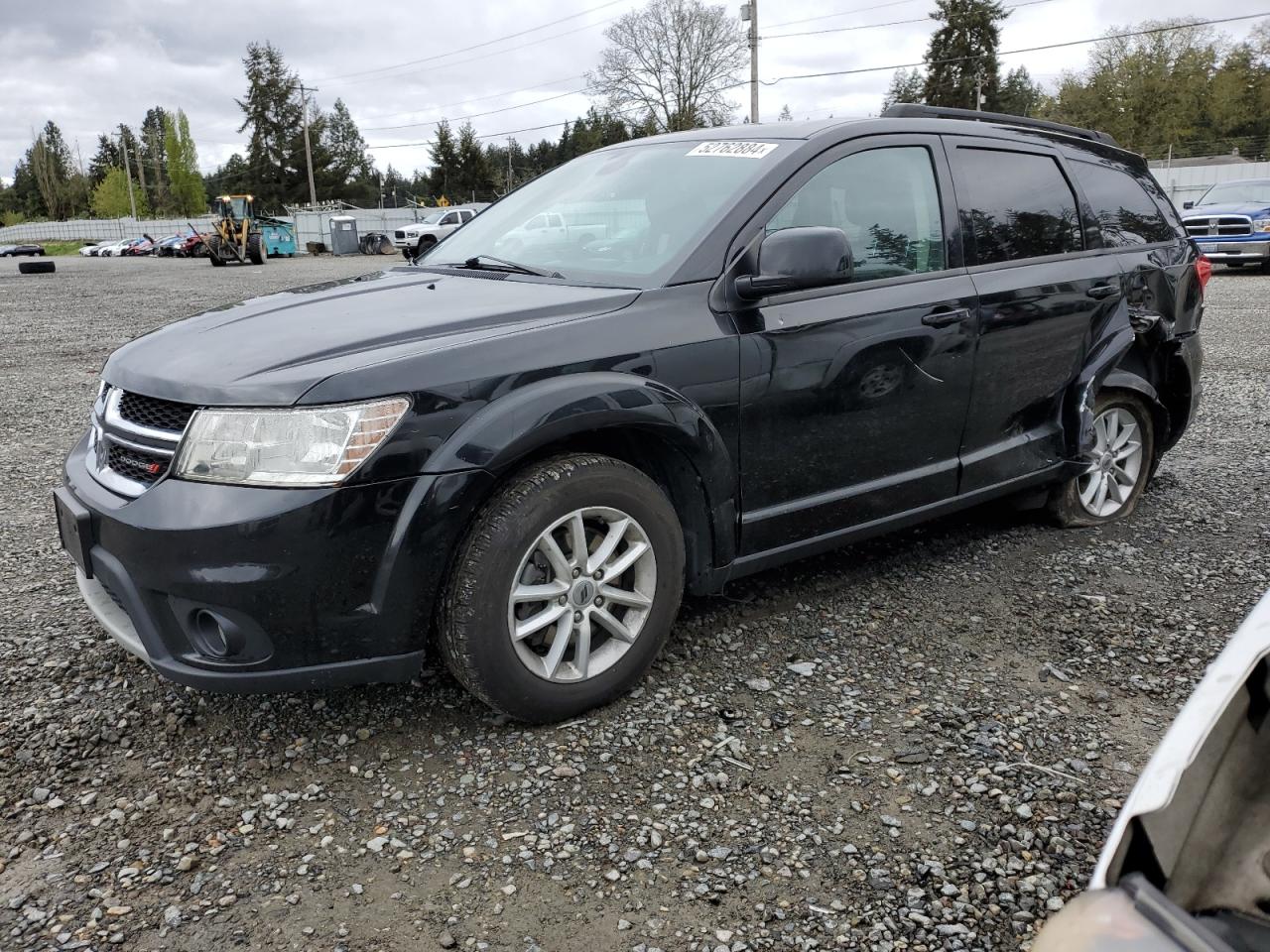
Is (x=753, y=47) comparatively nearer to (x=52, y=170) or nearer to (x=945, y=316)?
(x=945, y=316)

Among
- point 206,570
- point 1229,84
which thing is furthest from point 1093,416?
point 1229,84

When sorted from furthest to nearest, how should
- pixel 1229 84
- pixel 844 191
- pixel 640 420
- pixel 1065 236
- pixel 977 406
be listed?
1. pixel 1229 84
2. pixel 1065 236
3. pixel 977 406
4. pixel 844 191
5. pixel 640 420

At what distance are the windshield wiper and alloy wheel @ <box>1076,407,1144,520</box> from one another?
260cm

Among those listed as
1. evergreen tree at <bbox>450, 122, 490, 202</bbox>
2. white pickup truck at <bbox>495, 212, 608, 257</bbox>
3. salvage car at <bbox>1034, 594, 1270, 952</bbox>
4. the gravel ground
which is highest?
evergreen tree at <bbox>450, 122, 490, 202</bbox>

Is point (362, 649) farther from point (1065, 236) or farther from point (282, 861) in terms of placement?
point (1065, 236)

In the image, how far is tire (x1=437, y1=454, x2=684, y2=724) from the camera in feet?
8.60

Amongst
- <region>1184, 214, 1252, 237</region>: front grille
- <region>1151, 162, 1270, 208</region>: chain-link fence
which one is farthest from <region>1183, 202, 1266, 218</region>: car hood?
<region>1151, 162, 1270, 208</region>: chain-link fence

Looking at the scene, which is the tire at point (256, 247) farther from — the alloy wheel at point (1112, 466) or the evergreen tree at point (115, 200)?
the evergreen tree at point (115, 200)

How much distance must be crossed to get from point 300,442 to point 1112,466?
3734 millimetres

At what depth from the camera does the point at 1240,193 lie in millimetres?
18719

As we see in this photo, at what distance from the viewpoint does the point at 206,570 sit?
2416 millimetres

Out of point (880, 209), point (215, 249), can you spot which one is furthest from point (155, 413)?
point (215, 249)

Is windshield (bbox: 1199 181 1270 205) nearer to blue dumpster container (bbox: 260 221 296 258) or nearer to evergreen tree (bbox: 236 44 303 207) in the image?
blue dumpster container (bbox: 260 221 296 258)

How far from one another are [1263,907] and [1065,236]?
3.41 m
